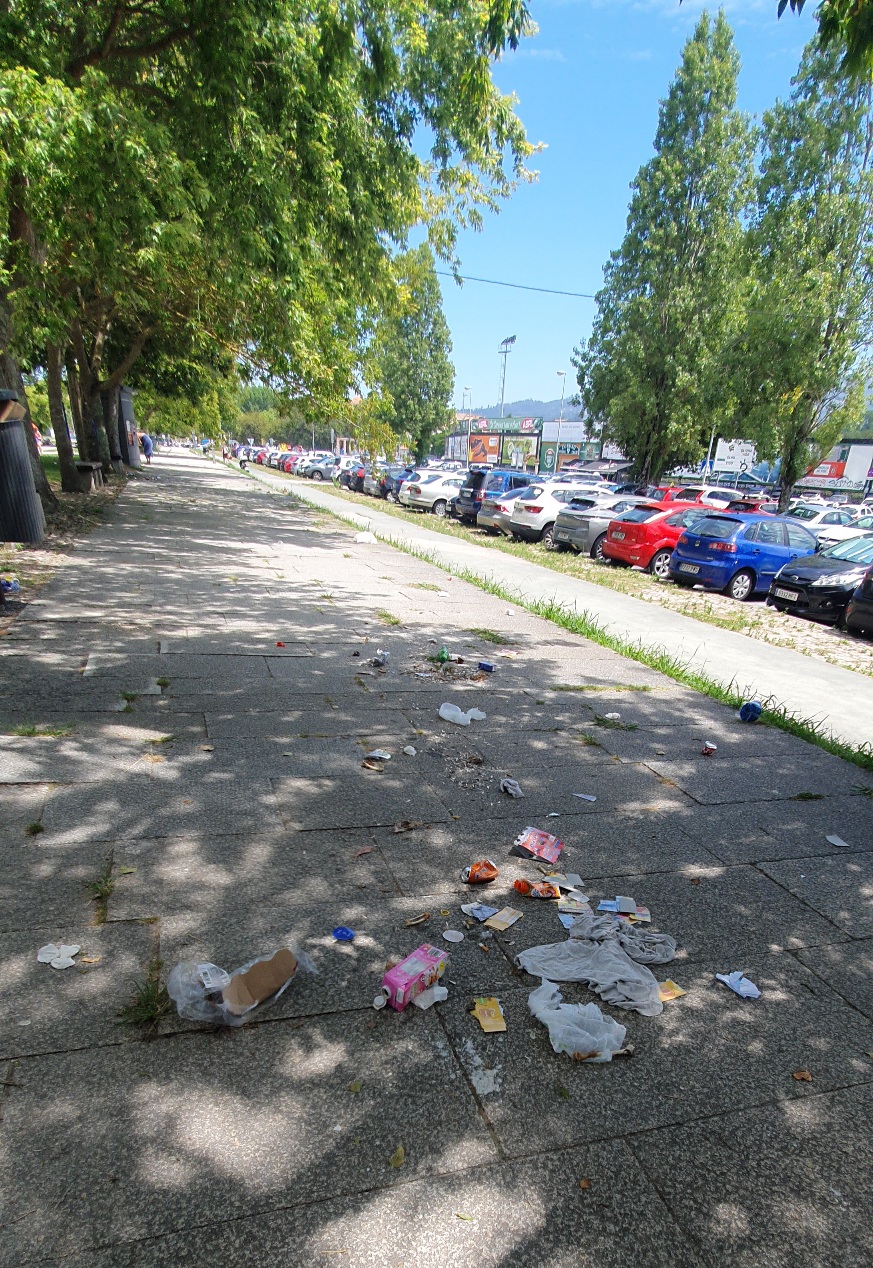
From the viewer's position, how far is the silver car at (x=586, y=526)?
16.5 m

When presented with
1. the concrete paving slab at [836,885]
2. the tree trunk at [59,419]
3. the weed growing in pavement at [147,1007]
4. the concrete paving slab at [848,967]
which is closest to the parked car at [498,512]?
the tree trunk at [59,419]

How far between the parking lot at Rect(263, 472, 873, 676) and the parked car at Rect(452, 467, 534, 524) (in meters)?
4.41

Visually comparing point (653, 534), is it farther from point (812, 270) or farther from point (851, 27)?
point (812, 270)

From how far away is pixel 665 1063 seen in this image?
2340mm

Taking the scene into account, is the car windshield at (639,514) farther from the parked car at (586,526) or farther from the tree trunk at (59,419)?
the tree trunk at (59,419)

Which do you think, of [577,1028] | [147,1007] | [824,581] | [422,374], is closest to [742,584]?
[824,581]

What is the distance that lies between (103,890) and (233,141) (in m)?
8.39

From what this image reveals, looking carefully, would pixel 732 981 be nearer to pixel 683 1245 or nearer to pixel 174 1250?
pixel 683 1245

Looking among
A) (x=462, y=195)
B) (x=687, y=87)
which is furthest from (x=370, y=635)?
(x=687, y=87)

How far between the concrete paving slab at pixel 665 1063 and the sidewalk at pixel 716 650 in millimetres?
4060

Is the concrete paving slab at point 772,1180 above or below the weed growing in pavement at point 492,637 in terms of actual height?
above

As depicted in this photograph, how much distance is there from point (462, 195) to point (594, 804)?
16.1 meters

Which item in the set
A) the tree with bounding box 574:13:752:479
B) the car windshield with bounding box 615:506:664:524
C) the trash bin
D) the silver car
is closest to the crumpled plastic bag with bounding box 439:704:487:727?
the trash bin

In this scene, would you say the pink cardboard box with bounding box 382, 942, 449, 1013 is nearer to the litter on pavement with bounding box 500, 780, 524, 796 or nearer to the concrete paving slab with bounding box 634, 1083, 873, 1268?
the concrete paving slab with bounding box 634, 1083, 873, 1268
